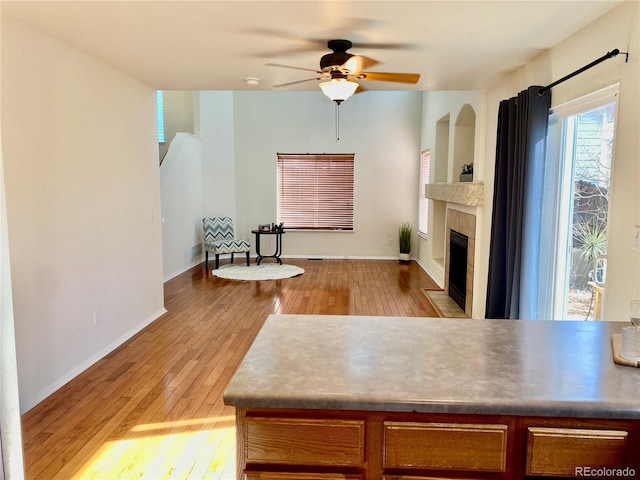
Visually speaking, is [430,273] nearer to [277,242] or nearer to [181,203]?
[277,242]

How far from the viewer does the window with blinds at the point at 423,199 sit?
777cm

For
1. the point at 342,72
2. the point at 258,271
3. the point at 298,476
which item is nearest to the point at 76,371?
the point at 298,476

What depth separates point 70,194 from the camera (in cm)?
316

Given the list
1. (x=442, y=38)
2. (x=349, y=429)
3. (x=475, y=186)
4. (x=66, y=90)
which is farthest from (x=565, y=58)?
(x=66, y=90)

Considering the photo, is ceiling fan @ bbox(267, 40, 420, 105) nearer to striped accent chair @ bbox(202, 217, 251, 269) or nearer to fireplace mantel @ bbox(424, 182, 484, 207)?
fireplace mantel @ bbox(424, 182, 484, 207)

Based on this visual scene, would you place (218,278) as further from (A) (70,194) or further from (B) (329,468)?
(B) (329,468)

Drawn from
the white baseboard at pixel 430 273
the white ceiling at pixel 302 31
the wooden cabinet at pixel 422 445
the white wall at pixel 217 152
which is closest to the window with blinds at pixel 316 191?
the white wall at pixel 217 152

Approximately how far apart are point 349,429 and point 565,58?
280 cm

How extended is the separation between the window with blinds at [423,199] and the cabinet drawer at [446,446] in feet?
22.0

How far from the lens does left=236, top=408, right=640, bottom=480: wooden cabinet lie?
3.72ft

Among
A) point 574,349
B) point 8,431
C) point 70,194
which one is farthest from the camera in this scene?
point 70,194

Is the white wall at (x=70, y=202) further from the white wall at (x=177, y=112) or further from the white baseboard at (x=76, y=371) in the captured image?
the white wall at (x=177, y=112)

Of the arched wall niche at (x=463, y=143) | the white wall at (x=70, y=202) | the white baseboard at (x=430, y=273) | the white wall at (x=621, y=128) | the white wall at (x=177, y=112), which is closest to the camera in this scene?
the white wall at (x=621, y=128)

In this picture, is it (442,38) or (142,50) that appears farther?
(142,50)
